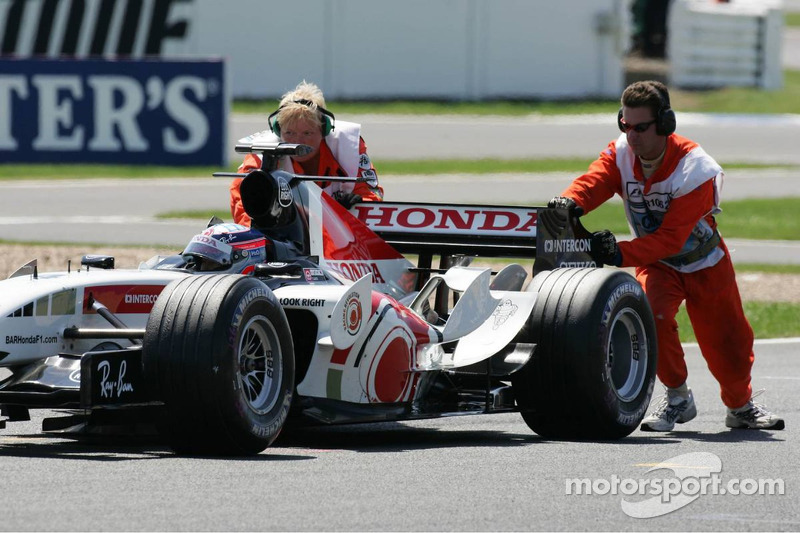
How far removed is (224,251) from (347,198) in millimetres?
1358

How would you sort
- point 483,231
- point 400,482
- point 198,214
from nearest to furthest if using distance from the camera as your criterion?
point 400,482
point 483,231
point 198,214

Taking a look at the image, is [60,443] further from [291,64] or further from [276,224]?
[291,64]

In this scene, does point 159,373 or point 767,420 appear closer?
point 159,373

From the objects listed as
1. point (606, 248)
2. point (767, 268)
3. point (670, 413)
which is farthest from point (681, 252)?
point (767, 268)

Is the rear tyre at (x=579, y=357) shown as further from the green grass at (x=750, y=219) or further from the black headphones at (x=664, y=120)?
the green grass at (x=750, y=219)

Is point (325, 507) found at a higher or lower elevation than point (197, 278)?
lower

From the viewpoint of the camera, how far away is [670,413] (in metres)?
8.91

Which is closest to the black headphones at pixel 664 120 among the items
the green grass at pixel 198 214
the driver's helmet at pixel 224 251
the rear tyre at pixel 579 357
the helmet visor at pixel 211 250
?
the rear tyre at pixel 579 357

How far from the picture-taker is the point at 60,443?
25.7 ft

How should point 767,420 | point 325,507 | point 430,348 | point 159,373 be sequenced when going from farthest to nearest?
1. point 767,420
2. point 430,348
3. point 159,373
4. point 325,507

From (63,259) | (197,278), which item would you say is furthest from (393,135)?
(197,278)

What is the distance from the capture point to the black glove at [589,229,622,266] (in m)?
8.62

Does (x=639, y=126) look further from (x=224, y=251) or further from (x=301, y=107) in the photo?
(x=224, y=251)

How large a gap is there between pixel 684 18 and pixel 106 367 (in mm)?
33824
